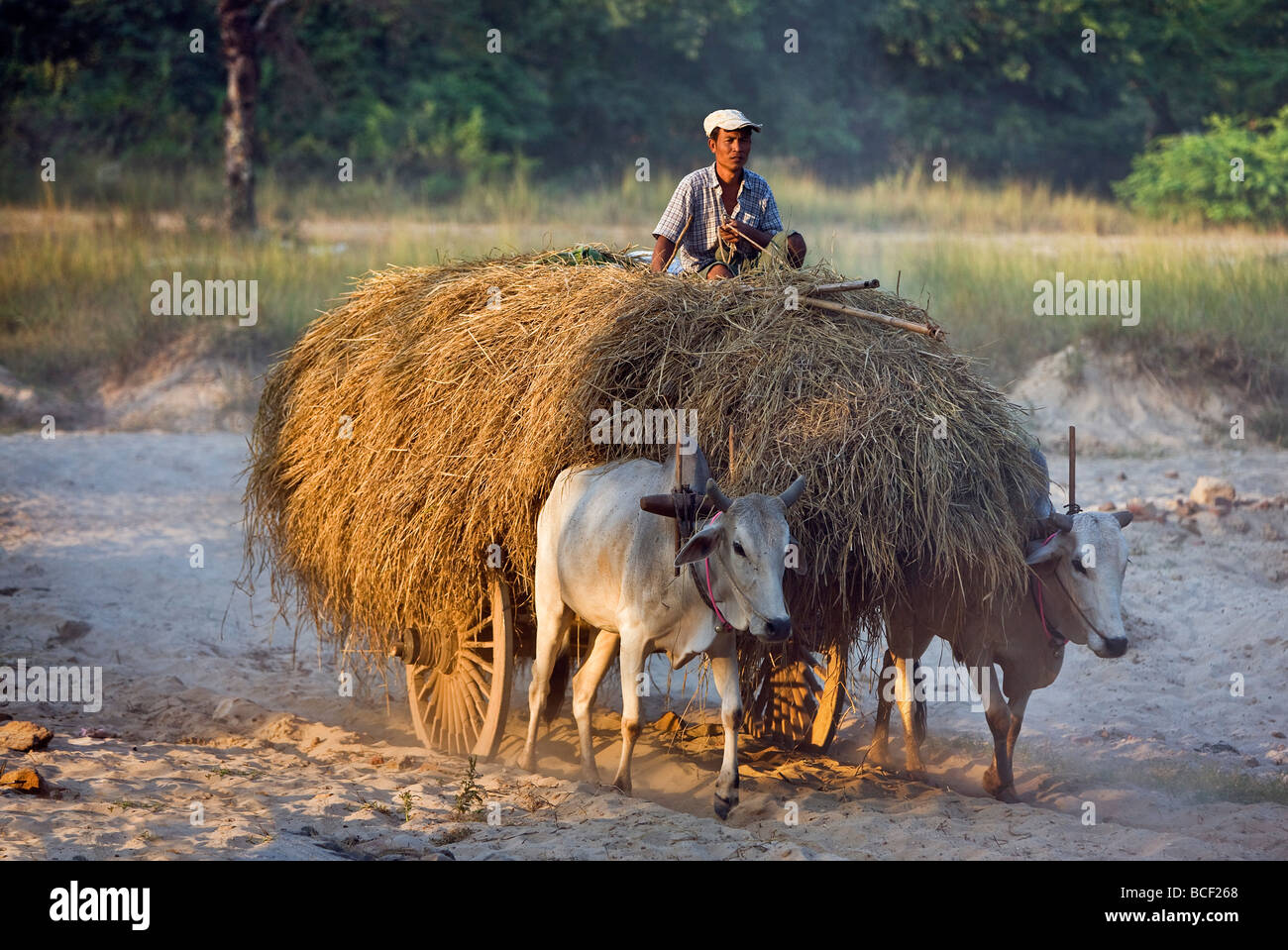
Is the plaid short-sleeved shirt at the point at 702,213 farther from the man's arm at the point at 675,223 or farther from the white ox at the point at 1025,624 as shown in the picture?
the white ox at the point at 1025,624

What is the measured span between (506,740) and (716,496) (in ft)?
8.74

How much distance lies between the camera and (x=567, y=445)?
Answer: 5926 millimetres

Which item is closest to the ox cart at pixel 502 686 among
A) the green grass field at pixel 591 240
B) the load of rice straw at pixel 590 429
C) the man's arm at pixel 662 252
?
the load of rice straw at pixel 590 429

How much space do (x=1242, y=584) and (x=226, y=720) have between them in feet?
19.7

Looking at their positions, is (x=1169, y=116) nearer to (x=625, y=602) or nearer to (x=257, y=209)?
(x=257, y=209)

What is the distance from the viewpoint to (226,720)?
726 centimetres

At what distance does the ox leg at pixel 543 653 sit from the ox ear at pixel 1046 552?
1945 millimetres

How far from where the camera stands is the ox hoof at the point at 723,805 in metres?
5.53

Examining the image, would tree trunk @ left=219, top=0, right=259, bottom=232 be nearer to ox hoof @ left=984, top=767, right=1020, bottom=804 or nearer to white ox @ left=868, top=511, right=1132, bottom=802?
white ox @ left=868, top=511, right=1132, bottom=802

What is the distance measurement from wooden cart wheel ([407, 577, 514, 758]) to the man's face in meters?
2.31

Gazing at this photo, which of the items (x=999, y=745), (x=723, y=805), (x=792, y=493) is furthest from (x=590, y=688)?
(x=999, y=745)

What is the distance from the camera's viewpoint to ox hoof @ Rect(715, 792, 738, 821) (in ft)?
18.1

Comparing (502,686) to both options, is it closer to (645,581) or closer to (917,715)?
(645,581)

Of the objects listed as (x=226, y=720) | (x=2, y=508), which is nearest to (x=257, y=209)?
(x=2, y=508)
